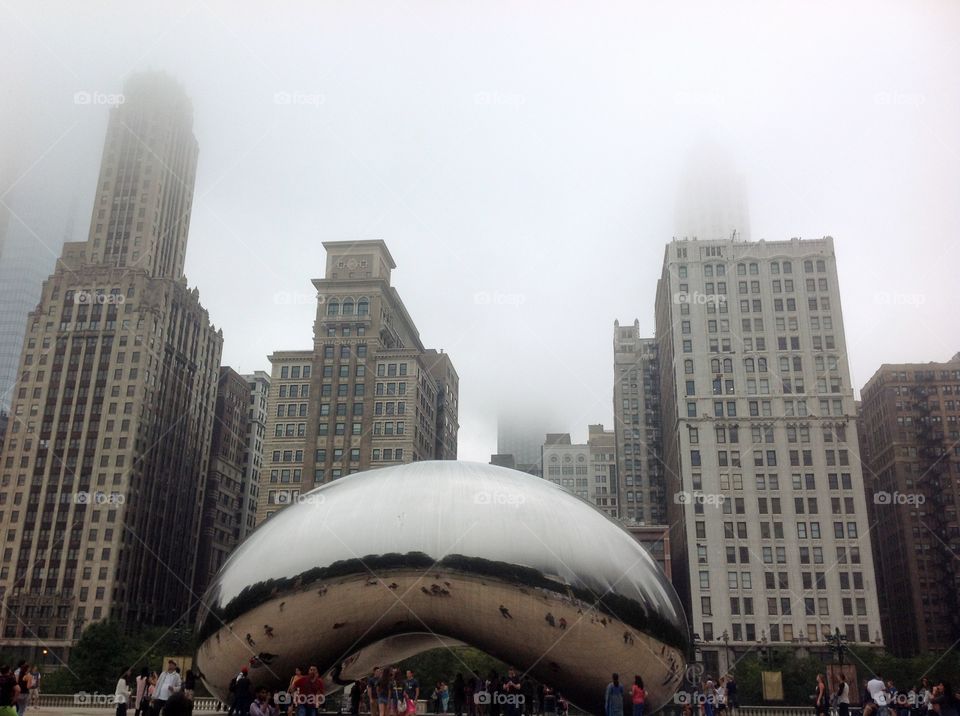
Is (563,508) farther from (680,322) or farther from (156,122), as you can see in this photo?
(156,122)

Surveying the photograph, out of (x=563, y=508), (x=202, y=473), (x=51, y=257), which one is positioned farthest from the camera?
(x=51, y=257)

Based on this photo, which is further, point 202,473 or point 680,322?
point 202,473

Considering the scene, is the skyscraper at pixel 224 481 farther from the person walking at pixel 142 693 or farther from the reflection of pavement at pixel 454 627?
the reflection of pavement at pixel 454 627

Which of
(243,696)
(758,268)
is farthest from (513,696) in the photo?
(758,268)

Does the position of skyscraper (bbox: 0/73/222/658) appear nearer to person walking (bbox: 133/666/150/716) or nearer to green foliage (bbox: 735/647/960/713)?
green foliage (bbox: 735/647/960/713)

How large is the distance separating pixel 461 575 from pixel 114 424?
10073 centimetres

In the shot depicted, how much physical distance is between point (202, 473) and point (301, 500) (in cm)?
11477

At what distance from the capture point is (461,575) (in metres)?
17.9

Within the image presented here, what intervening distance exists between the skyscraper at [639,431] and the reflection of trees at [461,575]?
114341 mm

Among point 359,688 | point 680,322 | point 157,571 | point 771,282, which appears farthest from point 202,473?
point 359,688

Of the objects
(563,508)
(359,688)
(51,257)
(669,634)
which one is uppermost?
(51,257)

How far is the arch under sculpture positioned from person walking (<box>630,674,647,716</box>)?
0.79ft

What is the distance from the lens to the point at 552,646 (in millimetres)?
18297

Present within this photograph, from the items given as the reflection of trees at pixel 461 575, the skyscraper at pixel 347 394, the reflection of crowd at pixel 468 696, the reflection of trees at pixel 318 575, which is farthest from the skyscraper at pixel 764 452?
the reflection of trees at pixel 318 575
